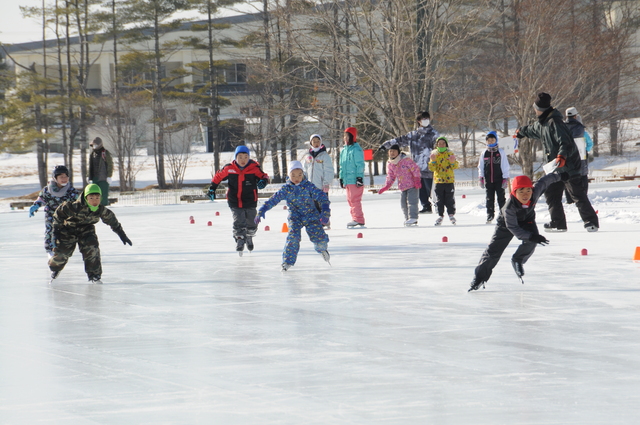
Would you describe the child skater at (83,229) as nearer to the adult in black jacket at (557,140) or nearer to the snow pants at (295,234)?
the snow pants at (295,234)

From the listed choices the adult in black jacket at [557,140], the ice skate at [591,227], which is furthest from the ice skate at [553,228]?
the adult in black jacket at [557,140]

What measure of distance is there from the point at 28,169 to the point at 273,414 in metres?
47.5

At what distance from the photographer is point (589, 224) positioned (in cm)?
1041

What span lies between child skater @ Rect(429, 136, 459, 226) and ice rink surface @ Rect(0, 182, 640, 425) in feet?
9.58

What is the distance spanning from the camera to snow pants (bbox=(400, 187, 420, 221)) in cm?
1268

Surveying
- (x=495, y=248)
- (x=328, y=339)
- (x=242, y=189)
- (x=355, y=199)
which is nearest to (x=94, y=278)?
(x=242, y=189)

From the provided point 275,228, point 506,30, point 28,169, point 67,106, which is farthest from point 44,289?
point 28,169

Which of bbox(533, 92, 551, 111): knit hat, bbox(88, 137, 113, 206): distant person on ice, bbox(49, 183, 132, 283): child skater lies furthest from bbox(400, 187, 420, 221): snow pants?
bbox(49, 183, 132, 283): child skater

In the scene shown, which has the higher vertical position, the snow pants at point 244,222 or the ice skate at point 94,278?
the snow pants at point 244,222

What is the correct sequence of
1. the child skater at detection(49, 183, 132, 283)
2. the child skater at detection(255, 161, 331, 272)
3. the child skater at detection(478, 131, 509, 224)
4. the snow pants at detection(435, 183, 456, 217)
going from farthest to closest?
the snow pants at detection(435, 183, 456, 217) → the child skater at detection(478, 131, 509, 224) → the child skater at detection(255, 161, 331, 272) → the child skater at detection(49, 183, 132, 283)

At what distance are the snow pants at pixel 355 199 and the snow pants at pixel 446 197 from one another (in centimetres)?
126

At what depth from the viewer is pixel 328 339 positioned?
5.18m

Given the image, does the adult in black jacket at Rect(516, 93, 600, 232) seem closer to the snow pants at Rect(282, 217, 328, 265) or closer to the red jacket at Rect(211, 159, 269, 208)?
the snow pants at Rect(282, 217, 328, 265)

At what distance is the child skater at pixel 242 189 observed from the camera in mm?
9578
